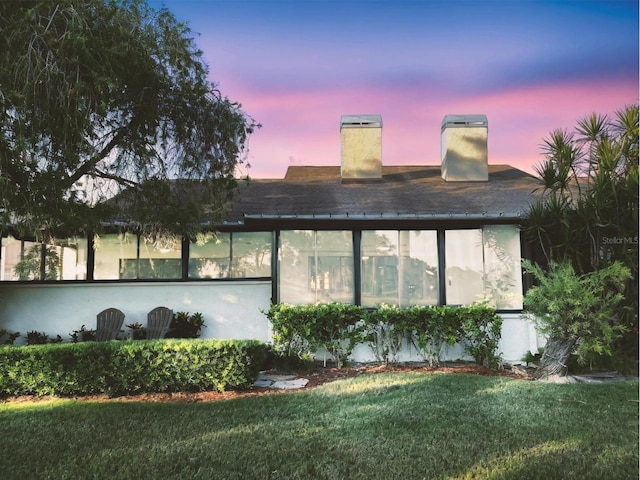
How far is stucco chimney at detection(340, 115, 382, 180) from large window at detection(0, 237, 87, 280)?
20.6 feet

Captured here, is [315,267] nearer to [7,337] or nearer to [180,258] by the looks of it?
[180,258]

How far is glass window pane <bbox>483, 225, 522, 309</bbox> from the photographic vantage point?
9.49m

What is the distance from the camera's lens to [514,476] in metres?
4.07

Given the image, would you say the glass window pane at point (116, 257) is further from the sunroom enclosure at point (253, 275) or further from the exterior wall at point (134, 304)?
the exterior wall at point (134, 304)

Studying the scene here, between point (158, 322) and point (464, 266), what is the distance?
591cm

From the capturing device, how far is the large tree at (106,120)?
5.57m

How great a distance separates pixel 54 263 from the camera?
9.81 meters

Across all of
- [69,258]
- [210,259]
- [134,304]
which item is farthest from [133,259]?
[210,259]

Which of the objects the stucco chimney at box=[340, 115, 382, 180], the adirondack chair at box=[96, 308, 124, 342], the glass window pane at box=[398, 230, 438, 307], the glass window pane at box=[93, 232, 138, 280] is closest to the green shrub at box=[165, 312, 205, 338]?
the adirondack chair at box=[96, 308, 124, 342]

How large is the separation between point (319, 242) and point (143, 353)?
4.01 metres

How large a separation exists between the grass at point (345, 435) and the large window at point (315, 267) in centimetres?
268

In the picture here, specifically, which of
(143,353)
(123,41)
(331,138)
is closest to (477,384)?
(143,353)

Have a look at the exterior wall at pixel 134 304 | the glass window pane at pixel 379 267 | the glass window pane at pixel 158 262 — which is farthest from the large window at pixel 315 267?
the glass window pane at pixel 158 262

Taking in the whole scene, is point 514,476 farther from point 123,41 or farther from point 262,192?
point 262,192
